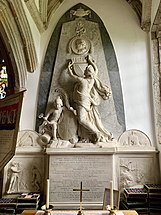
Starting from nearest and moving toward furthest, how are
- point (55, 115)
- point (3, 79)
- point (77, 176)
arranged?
1. point (77, 176)
2. point (55, 115)
3. point (3, 79)

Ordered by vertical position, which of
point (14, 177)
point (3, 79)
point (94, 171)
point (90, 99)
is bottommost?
point (14, 177)

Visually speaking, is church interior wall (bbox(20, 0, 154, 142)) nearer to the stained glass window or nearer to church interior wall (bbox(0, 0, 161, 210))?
church interior wall (bbox(0, 0, 161, 210))

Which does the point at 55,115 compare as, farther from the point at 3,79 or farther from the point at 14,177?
the point at 3,79

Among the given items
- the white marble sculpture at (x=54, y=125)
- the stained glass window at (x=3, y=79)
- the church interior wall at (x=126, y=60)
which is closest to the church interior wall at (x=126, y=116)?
the church interior wall at (x=126, y=60)

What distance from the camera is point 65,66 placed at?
534cm

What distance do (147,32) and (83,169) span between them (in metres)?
3.28

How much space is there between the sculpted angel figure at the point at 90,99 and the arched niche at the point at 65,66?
0.20m


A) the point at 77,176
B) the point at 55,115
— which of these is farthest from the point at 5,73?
the point at 77,176

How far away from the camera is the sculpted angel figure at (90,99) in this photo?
4.82 metres

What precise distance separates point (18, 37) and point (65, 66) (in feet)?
3.75

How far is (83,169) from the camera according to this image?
4590 mm

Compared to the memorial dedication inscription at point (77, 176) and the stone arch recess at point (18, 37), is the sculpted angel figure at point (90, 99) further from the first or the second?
the stone arch recess at point (18, 37)

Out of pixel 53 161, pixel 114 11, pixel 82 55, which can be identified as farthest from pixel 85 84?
pixel 114 11

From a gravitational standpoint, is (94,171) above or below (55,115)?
below
